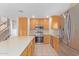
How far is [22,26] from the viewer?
5.54 ft

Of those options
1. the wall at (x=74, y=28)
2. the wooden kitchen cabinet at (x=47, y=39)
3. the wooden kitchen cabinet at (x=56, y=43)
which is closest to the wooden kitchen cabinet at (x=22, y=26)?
the wooden kitchen cabinet at (x=47, y=39)

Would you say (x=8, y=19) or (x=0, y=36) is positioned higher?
(x=8, y=19)

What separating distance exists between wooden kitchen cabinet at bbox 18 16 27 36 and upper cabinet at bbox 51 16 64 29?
0.30 m

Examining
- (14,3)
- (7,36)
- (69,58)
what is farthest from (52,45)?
(14,3)

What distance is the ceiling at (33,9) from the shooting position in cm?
138

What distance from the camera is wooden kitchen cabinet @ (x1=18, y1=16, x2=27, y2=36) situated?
164 cm

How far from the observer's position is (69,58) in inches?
53.4

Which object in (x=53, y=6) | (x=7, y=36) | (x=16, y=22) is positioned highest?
(x=53, y=6)

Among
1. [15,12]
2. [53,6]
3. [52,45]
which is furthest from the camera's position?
[52,45]

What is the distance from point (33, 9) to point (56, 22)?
0.30 meters

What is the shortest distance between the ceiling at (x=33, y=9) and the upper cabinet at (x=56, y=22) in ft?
0.16

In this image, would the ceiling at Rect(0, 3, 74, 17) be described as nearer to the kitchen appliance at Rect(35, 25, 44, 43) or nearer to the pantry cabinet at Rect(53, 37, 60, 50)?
the kitchen appliance at Rect(35, 25, 44, 43)

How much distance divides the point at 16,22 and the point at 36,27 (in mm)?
238

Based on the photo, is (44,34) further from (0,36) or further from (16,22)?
(0,36)
